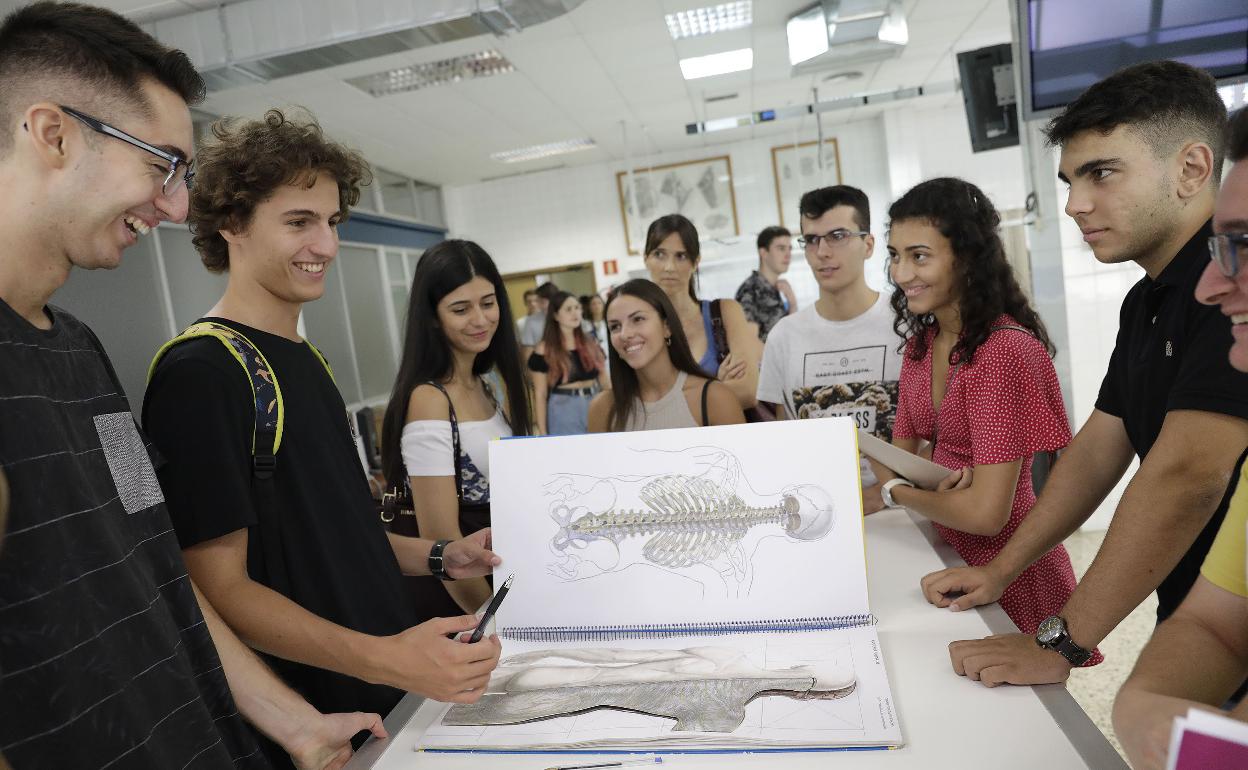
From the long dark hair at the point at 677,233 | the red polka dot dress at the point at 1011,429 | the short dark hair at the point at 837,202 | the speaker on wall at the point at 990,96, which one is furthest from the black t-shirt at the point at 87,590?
the speaker on wall at the point at 990,96

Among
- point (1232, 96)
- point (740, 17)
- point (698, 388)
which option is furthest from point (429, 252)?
point (740, 17)

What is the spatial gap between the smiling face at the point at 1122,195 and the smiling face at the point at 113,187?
1.43 m

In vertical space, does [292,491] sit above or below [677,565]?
above

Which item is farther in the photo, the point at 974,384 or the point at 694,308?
the point at 694,308

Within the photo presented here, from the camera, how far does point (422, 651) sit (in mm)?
997

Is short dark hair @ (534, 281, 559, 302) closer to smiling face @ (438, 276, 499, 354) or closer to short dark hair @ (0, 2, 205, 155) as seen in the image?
smiling face @ (438, 276, 499, 354)

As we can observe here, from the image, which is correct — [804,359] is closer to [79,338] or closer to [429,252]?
[429,252]

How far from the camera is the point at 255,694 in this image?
106 cm

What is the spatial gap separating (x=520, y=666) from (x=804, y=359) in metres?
1.53

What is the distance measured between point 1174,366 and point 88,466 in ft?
5.03

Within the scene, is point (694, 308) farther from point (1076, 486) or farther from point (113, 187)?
point (113, 187)

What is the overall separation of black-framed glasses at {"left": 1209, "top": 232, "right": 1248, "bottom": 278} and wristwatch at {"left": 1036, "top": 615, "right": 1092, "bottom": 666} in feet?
1.64

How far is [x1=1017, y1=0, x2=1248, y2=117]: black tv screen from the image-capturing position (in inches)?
108

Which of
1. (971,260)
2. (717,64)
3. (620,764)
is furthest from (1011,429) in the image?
(717,64)
